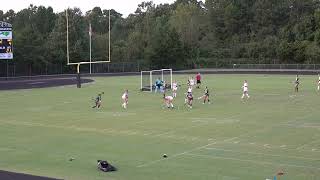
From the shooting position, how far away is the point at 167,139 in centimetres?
2606

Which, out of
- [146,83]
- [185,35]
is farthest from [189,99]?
[185,35]

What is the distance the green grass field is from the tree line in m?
53.2

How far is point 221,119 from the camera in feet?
108

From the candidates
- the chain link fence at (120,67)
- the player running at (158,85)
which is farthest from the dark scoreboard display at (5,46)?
the chain link fence at (120,67)

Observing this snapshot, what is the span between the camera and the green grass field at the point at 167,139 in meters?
19.4

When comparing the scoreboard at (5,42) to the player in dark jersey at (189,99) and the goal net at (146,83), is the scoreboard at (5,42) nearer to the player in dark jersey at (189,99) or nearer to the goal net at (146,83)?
the goal net at (146,83)

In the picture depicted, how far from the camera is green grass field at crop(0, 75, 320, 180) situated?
763 inches

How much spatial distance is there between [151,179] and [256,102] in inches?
1020

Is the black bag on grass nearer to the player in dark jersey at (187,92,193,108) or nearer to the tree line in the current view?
the player in dark jersey at (187,92,193,108)

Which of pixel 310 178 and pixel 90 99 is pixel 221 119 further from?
pixel 90 99

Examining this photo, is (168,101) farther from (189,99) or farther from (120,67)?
(120,67)

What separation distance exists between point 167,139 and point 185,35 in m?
108

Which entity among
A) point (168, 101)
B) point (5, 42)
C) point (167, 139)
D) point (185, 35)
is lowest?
point (167, 139)

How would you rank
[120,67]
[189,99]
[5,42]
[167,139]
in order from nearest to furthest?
[167,139] < [189,99] < [5,42] < [120,67]
